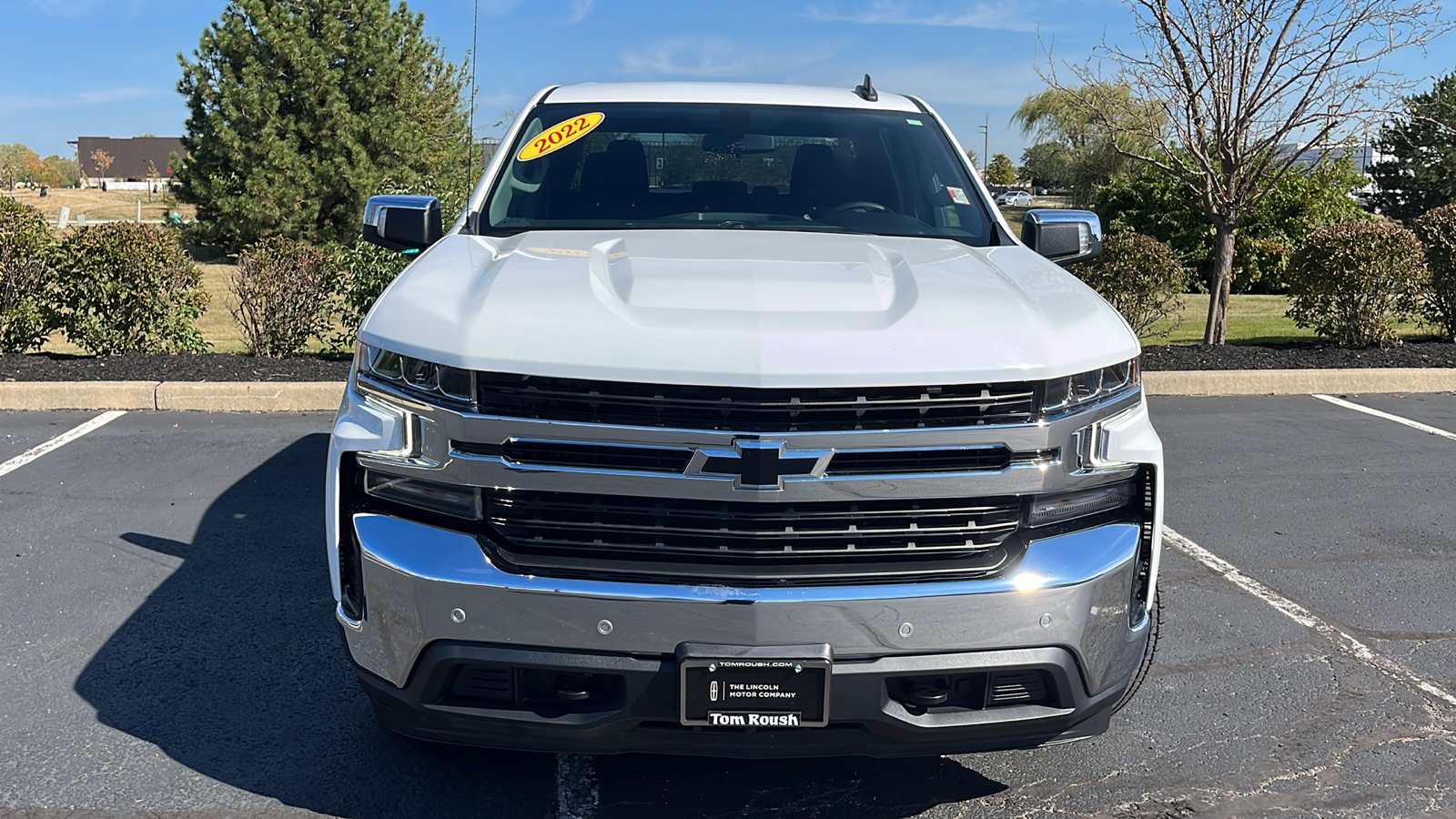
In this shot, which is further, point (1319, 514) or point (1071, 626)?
point (1319, 514)

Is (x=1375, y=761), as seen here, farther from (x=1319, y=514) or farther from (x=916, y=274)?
(x=1319, y=514)

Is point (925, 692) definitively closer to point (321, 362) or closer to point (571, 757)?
point (571, 757)

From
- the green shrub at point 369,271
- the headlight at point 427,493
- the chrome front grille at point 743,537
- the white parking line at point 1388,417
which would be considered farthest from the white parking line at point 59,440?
the white parking line at point 1388,417

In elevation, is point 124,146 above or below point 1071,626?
above

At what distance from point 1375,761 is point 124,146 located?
14969cm

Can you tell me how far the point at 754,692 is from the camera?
2486 millimetres

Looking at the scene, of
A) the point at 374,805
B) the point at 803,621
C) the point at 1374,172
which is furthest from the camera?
the point at 1374,172

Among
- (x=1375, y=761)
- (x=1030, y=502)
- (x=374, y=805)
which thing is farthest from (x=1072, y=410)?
(x=374, y=805)

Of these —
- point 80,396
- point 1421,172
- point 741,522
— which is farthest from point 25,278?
point 1421,172

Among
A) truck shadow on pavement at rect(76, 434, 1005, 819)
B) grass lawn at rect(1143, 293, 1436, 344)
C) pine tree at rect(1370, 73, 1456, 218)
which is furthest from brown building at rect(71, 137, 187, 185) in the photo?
truck shadow on pavement at rect(76, 434, 1005, 819)

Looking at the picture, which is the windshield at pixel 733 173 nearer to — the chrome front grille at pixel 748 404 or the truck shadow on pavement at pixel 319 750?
the chrome front grille at pixel 748 404

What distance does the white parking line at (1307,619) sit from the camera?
3922 millimetres

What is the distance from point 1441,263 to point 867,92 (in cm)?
782

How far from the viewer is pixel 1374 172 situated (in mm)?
35031
